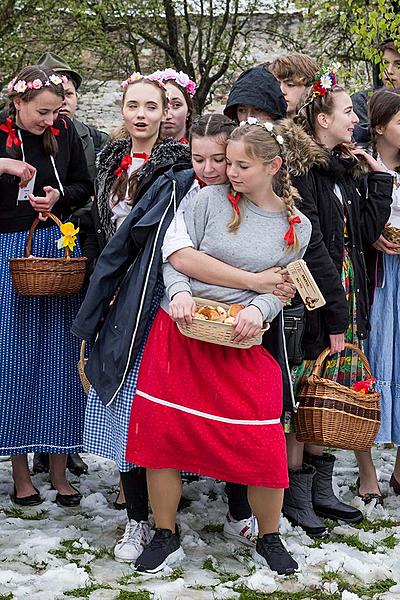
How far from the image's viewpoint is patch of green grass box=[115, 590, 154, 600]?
11.1 feet

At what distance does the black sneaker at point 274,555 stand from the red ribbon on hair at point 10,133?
2189mm

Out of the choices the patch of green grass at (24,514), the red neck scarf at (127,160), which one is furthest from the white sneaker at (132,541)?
the red neck scarf at (127,160)

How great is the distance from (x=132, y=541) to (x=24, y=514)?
827 millimetres

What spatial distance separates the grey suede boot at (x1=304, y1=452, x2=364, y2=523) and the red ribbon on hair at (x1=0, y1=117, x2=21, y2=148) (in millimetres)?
2081

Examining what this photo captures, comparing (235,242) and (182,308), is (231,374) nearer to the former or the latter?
(182,308)

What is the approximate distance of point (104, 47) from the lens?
15.1 m

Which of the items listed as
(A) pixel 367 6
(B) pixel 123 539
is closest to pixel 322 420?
(B) pixel 123 539

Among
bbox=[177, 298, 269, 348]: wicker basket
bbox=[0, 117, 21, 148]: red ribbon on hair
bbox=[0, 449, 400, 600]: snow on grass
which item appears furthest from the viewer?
bbox=[0, 117, 21, 148]: red ribbon on hair

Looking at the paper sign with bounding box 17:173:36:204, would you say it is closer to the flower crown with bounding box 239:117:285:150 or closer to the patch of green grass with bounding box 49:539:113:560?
the flower crown with bounding box 239:117:285:150

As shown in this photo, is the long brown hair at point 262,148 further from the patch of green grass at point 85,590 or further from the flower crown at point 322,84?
the patch of green grass at point 85,590

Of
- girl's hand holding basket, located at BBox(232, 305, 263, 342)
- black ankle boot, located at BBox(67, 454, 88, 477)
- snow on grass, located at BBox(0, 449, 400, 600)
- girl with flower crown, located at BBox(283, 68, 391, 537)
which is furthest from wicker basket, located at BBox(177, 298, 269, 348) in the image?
black ankle boot, located at BBox(67, 454, 88, 477)

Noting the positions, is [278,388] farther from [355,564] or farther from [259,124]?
[259,124]

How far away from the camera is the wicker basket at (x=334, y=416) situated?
406 cm

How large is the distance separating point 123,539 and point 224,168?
163 centimetres
